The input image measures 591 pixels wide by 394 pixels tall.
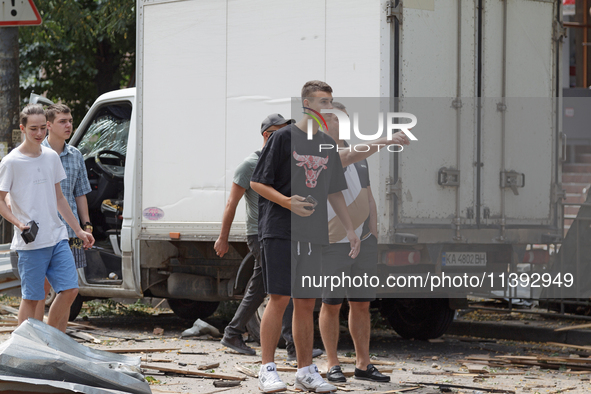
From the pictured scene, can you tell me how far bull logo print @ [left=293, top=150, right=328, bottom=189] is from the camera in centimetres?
558

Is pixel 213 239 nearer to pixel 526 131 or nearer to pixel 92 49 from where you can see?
pixel 526 131

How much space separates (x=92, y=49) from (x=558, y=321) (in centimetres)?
887

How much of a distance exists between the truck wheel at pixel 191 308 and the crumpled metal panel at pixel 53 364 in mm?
4463

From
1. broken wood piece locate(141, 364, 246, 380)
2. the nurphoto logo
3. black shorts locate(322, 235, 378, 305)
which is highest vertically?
the nurphoto logo

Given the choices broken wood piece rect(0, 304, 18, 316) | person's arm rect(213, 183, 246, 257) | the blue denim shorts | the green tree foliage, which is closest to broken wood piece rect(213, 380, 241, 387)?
person's arm rect(213, 183, 246, 257)

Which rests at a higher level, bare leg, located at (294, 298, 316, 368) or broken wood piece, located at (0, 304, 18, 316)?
bare leg, located at (294, 298, 316, 368)

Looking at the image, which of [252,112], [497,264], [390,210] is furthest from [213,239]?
[497,264]

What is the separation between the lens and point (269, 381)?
546cm

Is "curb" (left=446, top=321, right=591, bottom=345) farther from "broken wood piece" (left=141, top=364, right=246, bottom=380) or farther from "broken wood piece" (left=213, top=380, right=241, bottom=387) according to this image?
"broken wood piece" (left=213, top=380, right=241, bottom=387)

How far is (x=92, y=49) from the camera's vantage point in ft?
47.3

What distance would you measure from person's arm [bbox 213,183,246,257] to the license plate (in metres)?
1.75

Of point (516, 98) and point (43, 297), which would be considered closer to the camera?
point (43, 297)

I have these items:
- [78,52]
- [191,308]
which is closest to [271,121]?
[191,308]

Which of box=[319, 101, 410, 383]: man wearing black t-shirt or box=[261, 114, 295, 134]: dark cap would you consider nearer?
box=[319, 101, 410, 383]: man wearing black t-shirt
